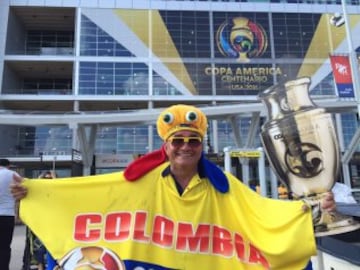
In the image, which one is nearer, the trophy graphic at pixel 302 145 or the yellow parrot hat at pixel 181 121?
the yellow parrot hat at pixel 181 121

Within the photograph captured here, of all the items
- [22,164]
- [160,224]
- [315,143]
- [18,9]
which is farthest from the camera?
[18,9]

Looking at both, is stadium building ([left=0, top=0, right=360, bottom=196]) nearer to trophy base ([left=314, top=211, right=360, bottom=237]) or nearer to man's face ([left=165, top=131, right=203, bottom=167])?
trophy base ([left=314, top=211, right=360, bottom=237])

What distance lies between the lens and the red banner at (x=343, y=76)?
1791 cm

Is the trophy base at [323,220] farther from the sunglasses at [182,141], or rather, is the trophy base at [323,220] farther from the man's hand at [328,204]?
the sunglasses at [182,141]

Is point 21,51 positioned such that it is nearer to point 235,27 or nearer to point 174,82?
point 174,82

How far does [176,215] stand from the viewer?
2408mm

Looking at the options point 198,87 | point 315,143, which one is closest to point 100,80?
point 198,87

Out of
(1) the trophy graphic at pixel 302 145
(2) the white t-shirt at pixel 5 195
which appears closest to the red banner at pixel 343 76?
(2) the white t-shirt at pixel 5 195

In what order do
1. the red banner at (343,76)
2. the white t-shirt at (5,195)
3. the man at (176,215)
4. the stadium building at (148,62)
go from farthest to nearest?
the stadium building at (148,62), the red banner at (343,76), the white t-shirt at (5,195), the man at (176,215)

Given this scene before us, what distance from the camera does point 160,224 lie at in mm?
2428

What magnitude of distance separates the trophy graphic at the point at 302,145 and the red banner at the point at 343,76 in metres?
15.7

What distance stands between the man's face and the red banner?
54.9ft

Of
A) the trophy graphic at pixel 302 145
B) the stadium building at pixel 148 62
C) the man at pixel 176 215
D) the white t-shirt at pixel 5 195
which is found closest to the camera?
the man at pixel 176 215

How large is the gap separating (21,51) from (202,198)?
45.1 m
